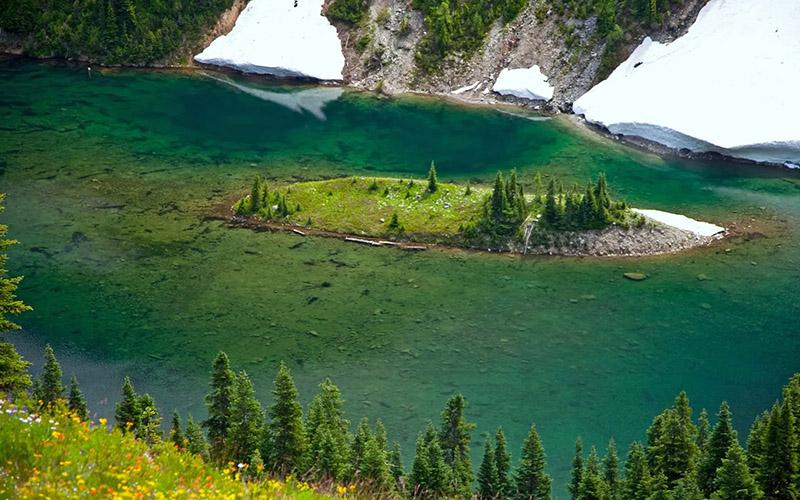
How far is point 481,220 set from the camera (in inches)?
3374

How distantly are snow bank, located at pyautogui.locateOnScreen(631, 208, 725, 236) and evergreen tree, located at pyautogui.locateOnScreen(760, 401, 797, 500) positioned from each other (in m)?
48.7

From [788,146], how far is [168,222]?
226ft

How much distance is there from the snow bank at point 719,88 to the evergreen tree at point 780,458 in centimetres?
7004

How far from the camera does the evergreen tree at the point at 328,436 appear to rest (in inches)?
1606

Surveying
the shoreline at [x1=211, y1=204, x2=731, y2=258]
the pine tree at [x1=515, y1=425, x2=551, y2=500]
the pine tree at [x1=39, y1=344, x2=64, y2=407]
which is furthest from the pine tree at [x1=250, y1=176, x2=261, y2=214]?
the pine tree at [x1=515, y1=425, x2=551, y2=500]

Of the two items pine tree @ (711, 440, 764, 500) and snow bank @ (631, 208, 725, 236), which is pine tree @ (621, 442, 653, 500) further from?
snow bank @ (631, 208, 725, 236)

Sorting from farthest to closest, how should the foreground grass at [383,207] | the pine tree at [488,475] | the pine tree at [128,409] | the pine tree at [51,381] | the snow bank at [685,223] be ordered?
1. the snow bank at [685,223]
2. the foreground grass at [383,207]
3. the pine tree at [51,381]
4. the pine tree at [128,409]
5. the pine tree at [488,475]

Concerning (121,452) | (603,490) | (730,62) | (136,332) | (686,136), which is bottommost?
(136,332)

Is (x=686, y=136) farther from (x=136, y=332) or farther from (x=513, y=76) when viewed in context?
(x=136, y=332)

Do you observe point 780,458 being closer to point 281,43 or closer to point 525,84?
point 525,84

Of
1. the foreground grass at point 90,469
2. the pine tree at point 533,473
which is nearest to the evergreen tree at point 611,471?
the pine tree at point 533,473

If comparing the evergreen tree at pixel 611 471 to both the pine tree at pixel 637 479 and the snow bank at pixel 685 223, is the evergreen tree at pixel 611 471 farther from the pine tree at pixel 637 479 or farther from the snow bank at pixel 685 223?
the snow bank at pixel 685 223

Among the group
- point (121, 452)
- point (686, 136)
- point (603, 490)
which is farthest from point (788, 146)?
point (121, 452)

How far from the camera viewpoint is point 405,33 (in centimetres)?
13125
